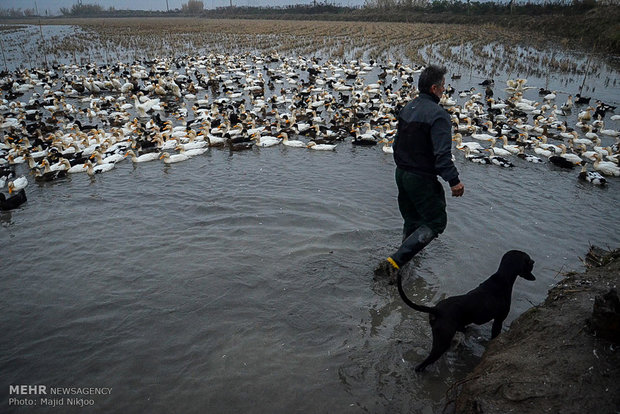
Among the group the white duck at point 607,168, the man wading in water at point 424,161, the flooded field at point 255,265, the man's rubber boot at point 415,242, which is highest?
the man wading in water at point 424,161

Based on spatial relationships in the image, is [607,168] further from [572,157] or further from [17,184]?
[17,184]

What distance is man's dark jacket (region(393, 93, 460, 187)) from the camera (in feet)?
13.5

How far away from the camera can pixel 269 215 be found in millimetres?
7352

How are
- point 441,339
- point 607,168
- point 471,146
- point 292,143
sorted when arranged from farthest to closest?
point 292,143 → point 471,146 → point 607,168 → point 441,339

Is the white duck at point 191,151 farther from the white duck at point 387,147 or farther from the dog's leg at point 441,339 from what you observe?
the dog's leg at point 441,339

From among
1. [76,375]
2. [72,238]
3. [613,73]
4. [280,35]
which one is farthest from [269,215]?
[280,35]

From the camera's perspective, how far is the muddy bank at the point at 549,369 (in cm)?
275

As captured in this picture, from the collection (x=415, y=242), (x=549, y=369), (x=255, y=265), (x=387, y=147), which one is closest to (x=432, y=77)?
(x=415, y=242)

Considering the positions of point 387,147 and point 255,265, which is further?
point 387,147

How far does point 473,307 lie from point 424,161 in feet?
5.44
